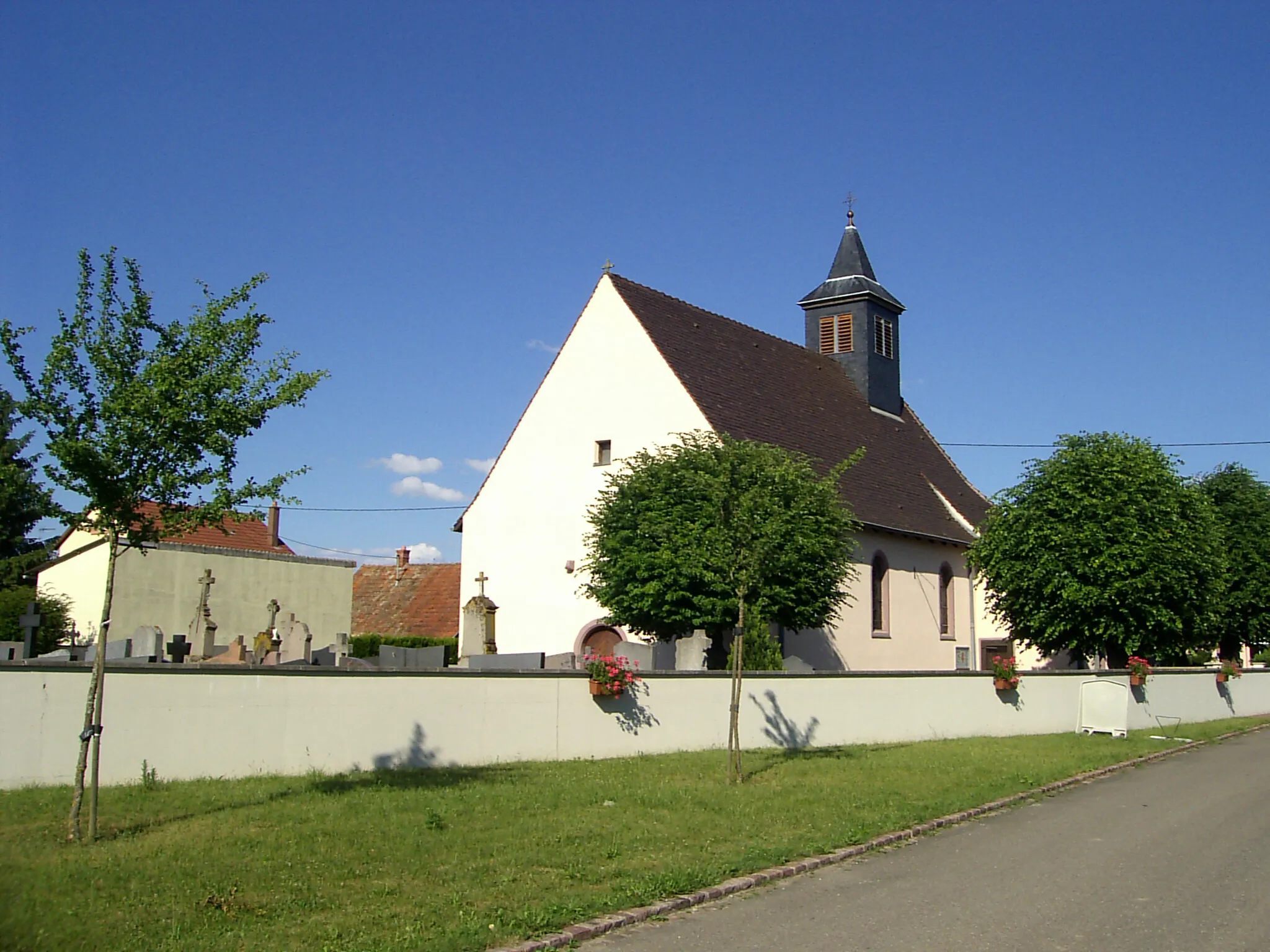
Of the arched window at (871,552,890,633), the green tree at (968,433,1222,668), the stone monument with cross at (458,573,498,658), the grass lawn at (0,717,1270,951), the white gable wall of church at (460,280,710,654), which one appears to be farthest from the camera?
the arched window at (871,552,890,633)

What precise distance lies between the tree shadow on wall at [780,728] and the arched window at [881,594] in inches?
580

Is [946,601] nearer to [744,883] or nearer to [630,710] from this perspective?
[630,710]

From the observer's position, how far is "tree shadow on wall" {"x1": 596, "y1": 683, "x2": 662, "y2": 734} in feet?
50.8

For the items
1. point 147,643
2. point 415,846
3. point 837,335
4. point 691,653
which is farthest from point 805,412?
point 415,846

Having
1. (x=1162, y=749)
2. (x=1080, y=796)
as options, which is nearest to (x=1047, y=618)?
(x=1162, y=749)

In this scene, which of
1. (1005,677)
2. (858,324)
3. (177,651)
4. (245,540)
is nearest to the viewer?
(177,651)

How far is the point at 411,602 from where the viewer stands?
136ft

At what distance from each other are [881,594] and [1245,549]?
14226 millimetres

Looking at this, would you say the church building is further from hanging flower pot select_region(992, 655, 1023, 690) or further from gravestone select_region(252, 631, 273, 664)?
gravestone select_region(252, 631, 273, 664)

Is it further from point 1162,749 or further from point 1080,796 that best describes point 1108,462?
point 1080,796

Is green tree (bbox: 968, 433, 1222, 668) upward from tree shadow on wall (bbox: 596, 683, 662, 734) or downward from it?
upward

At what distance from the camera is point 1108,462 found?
29.1 meters

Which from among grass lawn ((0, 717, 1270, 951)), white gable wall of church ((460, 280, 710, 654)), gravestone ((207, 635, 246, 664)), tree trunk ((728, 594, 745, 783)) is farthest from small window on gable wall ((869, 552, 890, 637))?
tree trunk ((728, 594, 745, 783))

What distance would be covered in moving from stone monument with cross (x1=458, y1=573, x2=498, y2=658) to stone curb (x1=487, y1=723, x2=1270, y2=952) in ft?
51.5
